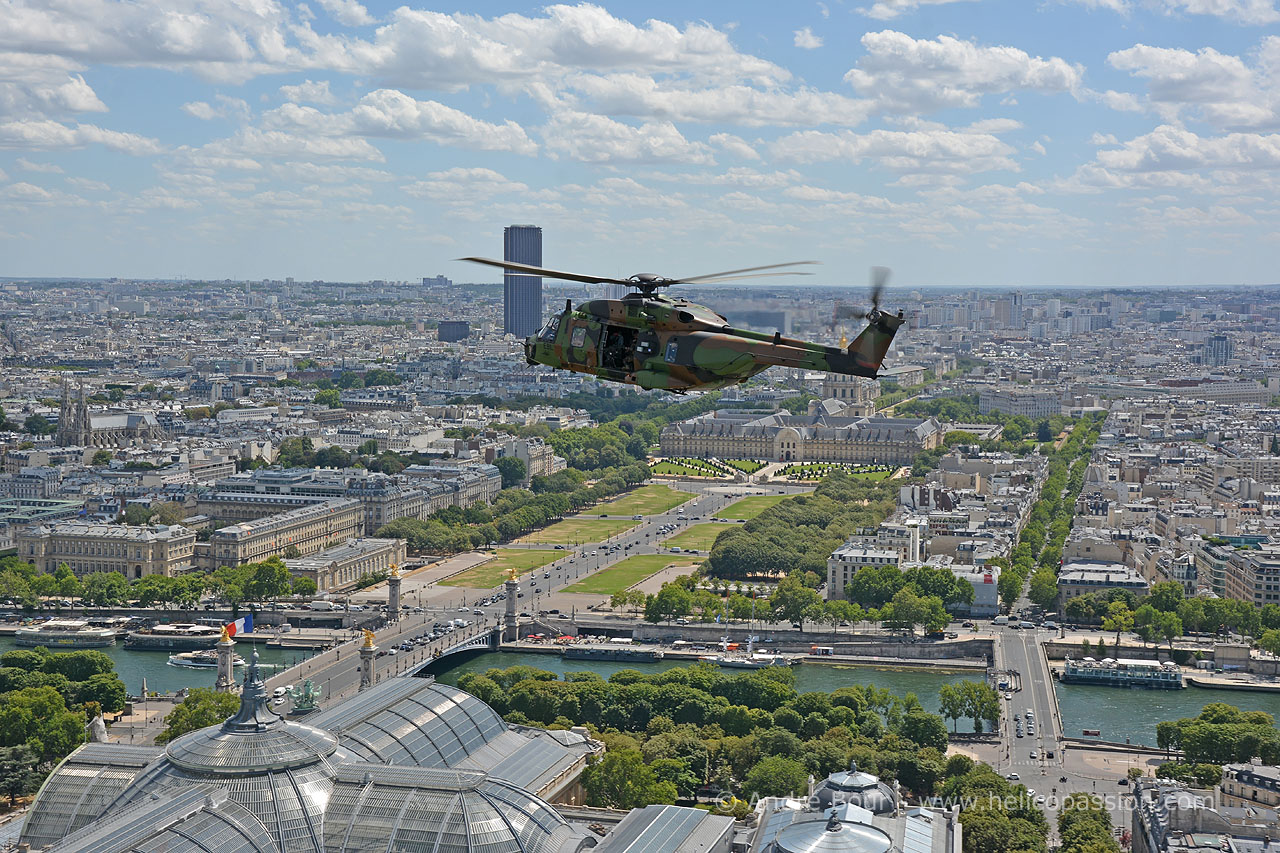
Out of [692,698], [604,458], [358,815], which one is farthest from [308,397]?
[358,815]

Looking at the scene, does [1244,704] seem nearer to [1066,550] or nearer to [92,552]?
[1066,550]

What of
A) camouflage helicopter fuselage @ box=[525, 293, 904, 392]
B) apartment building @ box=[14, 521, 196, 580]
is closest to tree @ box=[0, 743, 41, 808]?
camouflage helicopter fuselage @ box=[525, 293, 904, 392]

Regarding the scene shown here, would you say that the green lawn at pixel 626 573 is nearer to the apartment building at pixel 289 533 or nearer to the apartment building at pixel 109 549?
the apartment building at pixel 289 533

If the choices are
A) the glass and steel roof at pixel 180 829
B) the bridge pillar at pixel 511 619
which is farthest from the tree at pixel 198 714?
the bridge pillar at pixel 511 619

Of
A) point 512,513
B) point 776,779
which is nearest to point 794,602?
point 776,779

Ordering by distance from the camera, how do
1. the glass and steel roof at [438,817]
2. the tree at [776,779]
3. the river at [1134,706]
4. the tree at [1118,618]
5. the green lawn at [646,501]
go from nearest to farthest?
the glass and steel roof at [438,817], the tree at [776,779], the river at [1134,706], the tree at [1118,618], the green lawn at [646,501]

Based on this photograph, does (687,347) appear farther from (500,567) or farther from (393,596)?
(500,567)
